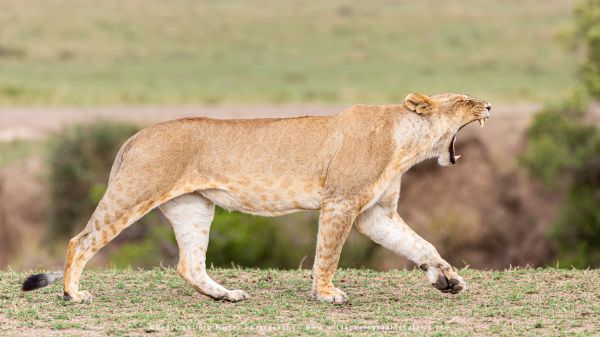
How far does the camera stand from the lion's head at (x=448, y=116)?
33.8 feet

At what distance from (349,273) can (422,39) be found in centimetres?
5477

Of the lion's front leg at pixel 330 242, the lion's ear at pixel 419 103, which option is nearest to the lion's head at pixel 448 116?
the lion's ear at pixel 419 103

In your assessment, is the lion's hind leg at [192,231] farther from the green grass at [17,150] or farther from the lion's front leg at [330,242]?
the green grass at [17,150]

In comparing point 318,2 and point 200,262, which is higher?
point 318,2

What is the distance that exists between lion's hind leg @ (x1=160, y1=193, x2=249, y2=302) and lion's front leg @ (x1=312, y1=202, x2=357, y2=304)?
0.63m

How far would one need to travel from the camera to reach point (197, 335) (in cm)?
866

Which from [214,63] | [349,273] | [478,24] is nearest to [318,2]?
[478,24]

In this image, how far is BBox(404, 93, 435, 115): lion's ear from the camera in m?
10.2

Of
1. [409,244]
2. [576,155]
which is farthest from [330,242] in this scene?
[576,155]

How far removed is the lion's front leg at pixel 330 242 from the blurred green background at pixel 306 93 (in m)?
4.96

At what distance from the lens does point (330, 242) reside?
391 inches

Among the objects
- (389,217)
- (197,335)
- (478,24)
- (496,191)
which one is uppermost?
(478,24)

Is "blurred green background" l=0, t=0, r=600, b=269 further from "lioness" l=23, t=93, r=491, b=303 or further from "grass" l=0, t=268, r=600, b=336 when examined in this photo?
"lioness" l=23, t=93, r=491, b=303

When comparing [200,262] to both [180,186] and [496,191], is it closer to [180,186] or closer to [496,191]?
[180,186]
